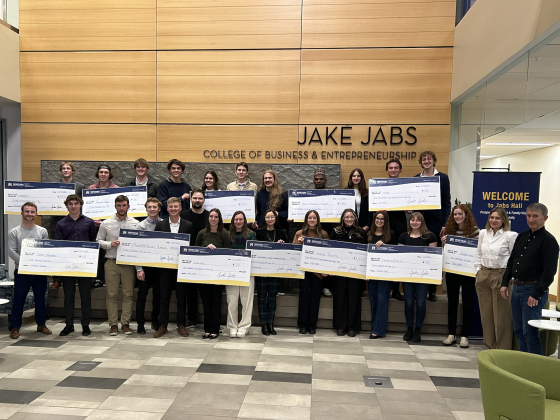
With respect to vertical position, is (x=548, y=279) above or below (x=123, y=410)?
above

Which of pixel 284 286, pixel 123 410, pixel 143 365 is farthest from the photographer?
pixel 284 286

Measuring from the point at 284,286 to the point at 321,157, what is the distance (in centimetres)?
233

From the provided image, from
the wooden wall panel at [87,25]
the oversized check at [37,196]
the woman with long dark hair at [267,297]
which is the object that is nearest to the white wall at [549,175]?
the woman with long dark hair at [267,297]

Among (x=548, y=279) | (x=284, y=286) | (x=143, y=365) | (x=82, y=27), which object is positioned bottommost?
(x=143, y=365)

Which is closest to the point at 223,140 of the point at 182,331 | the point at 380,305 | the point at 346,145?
the point at 346,145

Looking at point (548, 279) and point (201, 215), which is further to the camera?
point (201, 215)

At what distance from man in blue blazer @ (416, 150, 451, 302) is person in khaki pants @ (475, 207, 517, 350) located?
0.99 meters

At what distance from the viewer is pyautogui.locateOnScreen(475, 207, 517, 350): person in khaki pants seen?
478 cm

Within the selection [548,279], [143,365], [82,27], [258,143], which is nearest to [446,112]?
[258,143]

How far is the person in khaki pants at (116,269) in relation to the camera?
5500 millimetres

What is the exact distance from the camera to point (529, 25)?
456 centimetres

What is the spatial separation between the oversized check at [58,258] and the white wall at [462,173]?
5.65 meters

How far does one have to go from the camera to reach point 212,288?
550cm

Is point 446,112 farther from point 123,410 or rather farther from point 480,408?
point 123,410
